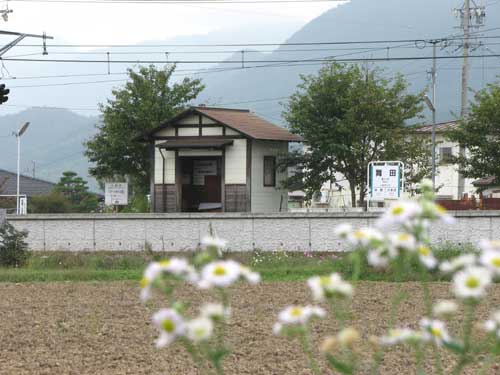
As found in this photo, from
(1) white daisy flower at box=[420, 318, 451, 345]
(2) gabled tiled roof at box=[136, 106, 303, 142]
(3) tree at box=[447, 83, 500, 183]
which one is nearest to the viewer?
(1) white daisy flower at box=[420, 318, 451, 345]

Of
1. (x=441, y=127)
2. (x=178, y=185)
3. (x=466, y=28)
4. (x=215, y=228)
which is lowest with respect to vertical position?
(x=215, y=228)

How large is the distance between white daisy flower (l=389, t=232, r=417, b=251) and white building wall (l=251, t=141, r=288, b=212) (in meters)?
23.7

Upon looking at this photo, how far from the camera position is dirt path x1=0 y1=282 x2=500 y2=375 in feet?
23.6

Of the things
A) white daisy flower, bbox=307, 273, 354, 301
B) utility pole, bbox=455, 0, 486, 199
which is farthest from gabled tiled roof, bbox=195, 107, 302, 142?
white daisy flower, bbox=307, 273, 354, 301

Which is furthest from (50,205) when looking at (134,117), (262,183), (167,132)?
(262,183)

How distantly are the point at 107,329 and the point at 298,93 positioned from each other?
20810 millimetres

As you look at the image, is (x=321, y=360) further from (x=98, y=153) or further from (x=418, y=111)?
(x=98, y=153)

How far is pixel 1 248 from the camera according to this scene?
685 inches

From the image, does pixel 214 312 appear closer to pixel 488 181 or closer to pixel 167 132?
pixel 167 132

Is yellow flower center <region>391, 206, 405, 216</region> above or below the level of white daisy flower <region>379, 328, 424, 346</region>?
above

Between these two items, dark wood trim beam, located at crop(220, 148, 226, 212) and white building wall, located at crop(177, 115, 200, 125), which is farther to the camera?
white building wall, located at crop(177, 115, 200, 125)

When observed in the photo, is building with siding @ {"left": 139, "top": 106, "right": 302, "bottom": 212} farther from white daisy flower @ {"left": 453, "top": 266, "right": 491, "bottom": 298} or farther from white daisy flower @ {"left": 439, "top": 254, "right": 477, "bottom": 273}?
white daisy flower @ {"left": 453, "top": 266, "right": 491, "bottom": 298}

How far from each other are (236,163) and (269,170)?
1.70m

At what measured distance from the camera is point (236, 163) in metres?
26.2
